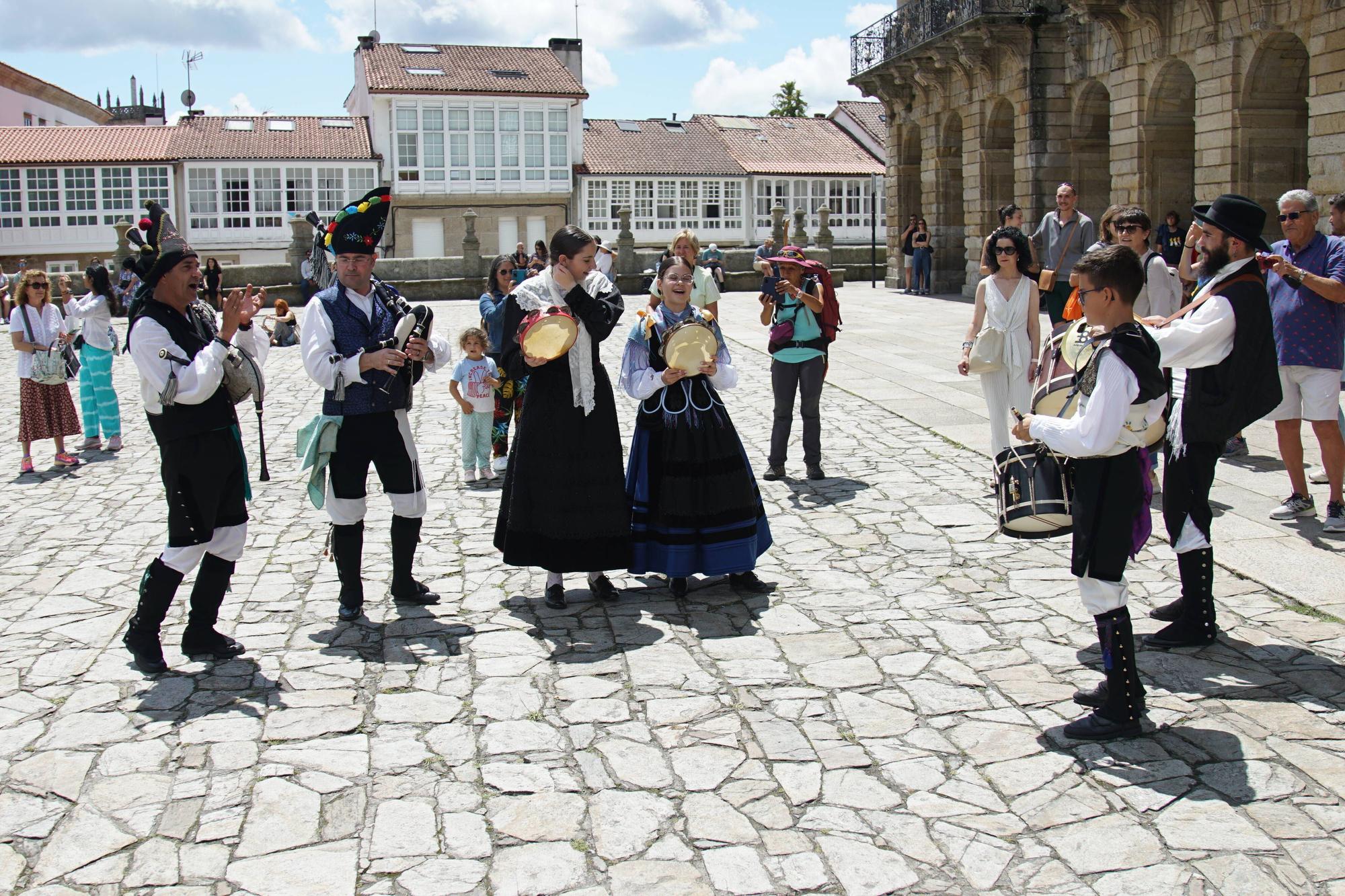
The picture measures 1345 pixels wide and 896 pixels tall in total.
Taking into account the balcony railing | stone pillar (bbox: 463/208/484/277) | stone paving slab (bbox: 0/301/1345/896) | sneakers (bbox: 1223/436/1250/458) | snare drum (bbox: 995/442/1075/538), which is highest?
the balcony railing

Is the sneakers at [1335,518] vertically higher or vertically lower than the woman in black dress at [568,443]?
lower

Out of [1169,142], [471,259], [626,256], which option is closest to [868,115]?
[626,256]

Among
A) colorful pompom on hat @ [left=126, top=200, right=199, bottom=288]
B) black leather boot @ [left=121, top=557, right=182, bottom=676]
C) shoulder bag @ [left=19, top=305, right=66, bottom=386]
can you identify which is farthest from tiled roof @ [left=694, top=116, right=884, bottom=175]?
black leather boot @ [left=121, top=557, right=182, bottom=676]

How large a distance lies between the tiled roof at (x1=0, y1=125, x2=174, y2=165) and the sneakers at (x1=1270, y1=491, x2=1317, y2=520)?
45.7 m

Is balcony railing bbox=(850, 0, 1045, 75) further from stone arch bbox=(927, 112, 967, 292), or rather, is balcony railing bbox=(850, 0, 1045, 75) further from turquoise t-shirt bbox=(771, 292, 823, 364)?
turquoise t-shirt bbox=(771, 292, 823, 364)

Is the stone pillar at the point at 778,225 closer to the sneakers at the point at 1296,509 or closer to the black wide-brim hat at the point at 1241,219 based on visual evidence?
the sneakers at the point at 1296,509

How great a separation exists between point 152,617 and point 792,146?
52.7 m

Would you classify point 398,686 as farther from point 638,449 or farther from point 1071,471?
point 1071,471

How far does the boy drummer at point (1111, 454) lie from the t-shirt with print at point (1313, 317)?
336 centimetres

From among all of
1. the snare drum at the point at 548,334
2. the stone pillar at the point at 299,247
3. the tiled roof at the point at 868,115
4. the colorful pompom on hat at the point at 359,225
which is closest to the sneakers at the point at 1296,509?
the snare drum at the point at 548,334

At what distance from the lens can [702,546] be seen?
6.15 meters

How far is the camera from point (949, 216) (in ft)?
98.5

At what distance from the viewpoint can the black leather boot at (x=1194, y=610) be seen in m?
5.18

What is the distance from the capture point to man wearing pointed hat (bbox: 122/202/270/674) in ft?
16.6
